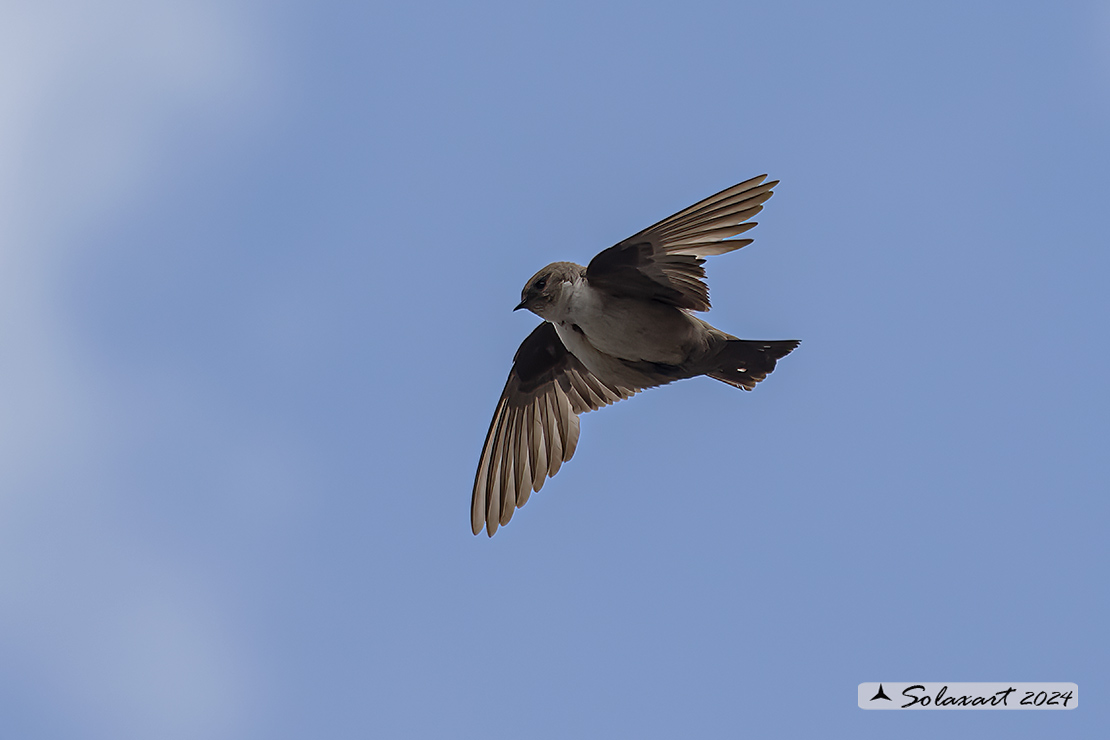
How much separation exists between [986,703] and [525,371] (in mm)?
5246

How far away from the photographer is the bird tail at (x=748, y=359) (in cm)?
938

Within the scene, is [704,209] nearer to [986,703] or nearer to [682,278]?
[682,278]

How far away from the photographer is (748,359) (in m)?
9.59

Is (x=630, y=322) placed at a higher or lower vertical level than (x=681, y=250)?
lower

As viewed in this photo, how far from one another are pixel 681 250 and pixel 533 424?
2920mm

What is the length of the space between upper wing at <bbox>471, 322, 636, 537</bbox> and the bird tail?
141cm

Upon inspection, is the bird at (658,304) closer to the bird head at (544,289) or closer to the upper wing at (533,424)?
the bird head at (544,289)

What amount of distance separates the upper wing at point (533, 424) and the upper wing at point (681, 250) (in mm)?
1657

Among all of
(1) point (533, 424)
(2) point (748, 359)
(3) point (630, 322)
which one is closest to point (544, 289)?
(3) point (630, 322)

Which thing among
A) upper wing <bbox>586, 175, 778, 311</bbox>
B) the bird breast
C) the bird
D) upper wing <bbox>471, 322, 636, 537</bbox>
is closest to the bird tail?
the bird

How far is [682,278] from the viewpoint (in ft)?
31.1

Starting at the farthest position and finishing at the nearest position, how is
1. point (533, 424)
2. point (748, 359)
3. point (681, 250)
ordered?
point (533, 424) → point (748, 359) → point (681, 250)

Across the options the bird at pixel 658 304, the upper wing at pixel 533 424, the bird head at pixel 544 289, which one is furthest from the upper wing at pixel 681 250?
the upper wing at pixel 533 424

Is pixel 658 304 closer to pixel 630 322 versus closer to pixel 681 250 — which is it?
pixel 630 322
